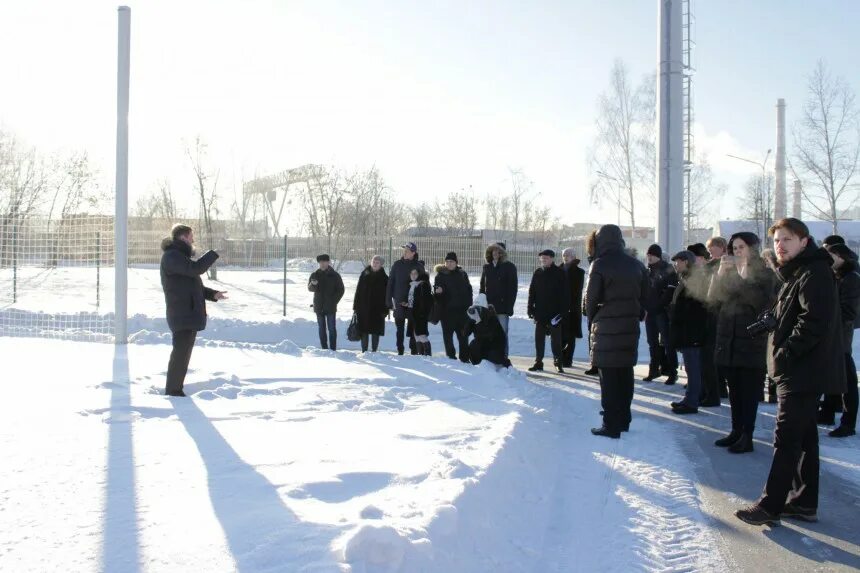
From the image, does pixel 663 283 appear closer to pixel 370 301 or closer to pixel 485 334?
pixel 485 334

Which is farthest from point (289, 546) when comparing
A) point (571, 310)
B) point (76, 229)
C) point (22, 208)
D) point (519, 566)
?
point (22, 208)

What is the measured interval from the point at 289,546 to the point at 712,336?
6.46 meters

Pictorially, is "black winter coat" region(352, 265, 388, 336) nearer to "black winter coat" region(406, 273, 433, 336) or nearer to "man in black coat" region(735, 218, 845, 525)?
"black winter coat" region(406, 273, 433, 336)

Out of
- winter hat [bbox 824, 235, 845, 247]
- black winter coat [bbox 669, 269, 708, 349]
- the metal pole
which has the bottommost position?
black winter coat [bbox 669, 269, 708, 349]

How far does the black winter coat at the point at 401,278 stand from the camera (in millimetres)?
11984

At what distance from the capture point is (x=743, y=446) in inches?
257

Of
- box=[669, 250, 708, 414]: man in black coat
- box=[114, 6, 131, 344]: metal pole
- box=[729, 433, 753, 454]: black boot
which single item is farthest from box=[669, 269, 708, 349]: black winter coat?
box=[114, 6, 131, 344]: metal pole

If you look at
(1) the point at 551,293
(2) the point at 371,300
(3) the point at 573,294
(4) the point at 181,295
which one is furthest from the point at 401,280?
(4) the point at 181,295

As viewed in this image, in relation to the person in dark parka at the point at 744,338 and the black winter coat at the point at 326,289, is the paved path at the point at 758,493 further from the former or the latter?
the black winter coat at the point at 326,289

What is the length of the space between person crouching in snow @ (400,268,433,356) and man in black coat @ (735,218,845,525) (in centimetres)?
747

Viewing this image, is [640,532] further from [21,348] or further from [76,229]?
[76,229]

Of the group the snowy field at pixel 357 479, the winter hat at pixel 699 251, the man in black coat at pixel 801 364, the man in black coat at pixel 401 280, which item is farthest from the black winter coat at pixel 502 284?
the man in black coat at pixel 801 364

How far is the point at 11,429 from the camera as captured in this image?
18.6 ft

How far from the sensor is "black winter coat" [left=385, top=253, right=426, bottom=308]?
1198 centimetres
